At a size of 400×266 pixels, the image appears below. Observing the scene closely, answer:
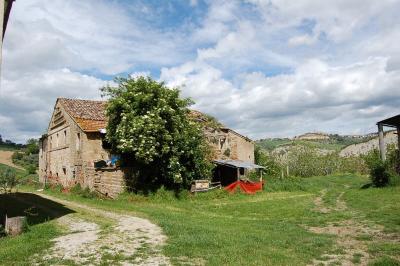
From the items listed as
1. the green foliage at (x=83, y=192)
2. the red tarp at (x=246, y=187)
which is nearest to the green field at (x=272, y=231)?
the green foliage at (x=83, y=192)

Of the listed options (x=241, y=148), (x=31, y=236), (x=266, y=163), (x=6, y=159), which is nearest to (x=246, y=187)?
(x=241, y=148)

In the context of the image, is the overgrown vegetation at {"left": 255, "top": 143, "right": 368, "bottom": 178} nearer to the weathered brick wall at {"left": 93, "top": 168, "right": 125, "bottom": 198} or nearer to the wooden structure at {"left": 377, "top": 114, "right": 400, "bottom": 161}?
the wooden structure at {"left": 377, "top": 114, "right": 400, "bottom": 161}

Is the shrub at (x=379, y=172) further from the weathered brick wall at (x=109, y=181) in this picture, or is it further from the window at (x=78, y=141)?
the window at (x=78, y=141)

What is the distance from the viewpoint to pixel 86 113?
31.8m

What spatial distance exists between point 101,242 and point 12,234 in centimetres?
333

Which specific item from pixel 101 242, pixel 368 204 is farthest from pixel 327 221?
pixel 101 242

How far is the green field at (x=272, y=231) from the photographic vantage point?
9.90 metres

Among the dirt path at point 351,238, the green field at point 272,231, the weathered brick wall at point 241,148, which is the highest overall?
the weathered brick wall at point 241,148

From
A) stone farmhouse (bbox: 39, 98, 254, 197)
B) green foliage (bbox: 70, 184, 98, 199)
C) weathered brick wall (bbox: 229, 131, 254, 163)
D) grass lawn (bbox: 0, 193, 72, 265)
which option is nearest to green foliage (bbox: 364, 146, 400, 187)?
stone farmhouse (bbox: 39, 98, 254, 197)

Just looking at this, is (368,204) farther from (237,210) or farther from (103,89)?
(103,89)

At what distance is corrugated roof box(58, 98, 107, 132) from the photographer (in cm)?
2953

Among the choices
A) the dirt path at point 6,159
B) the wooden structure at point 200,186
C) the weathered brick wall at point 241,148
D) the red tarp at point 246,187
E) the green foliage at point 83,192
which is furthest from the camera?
the dirt path at point 6,159

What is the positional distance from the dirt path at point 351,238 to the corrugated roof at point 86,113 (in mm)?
18901

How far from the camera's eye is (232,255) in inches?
388
